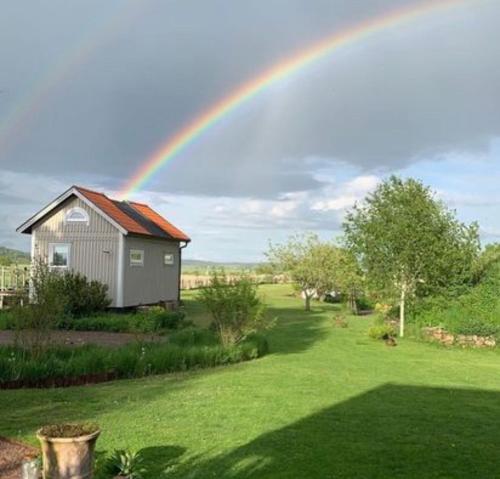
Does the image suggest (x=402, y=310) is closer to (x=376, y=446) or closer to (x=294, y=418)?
(x=294, y=418)

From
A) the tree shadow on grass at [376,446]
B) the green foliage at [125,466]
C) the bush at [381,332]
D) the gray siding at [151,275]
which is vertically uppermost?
the gray siding at [151,275]

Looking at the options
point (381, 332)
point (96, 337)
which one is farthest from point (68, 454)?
point (381, 332)

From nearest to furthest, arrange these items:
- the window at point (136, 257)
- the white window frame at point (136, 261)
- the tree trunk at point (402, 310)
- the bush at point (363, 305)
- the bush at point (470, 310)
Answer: the bush at point (470, 310), the tree trunk at point (402, 310), the white window frame at point (136, 261), the window at point (136, 257), the bush at point (363, 305)

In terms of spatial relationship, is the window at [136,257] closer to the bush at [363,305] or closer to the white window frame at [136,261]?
the white window frame at [136,261]

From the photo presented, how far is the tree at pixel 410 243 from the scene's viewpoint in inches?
804

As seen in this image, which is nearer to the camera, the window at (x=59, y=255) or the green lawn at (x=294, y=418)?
the green lawn at (x=294, y=418)

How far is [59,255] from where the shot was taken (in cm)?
2666

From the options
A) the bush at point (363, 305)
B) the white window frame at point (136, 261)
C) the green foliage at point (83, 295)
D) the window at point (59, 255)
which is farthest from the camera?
the bush at point (363, 305)

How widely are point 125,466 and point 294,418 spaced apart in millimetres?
3265

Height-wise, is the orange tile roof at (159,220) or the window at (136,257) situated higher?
the orange tile roof at (159,220)

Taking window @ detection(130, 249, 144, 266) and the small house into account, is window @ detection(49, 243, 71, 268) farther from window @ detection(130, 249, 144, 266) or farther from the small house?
window @ detection(130, 249, 144, 266)

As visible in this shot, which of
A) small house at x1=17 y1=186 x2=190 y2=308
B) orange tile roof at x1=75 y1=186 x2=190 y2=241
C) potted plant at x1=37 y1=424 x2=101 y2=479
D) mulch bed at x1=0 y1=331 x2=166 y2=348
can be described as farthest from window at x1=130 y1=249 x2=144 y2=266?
potted plant at x1=37 y1=424 x2=101 y2=479

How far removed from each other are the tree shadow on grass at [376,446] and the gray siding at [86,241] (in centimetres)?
1789

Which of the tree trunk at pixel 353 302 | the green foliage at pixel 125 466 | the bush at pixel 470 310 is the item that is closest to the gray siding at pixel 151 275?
the tree trunk at pixel 353 302
